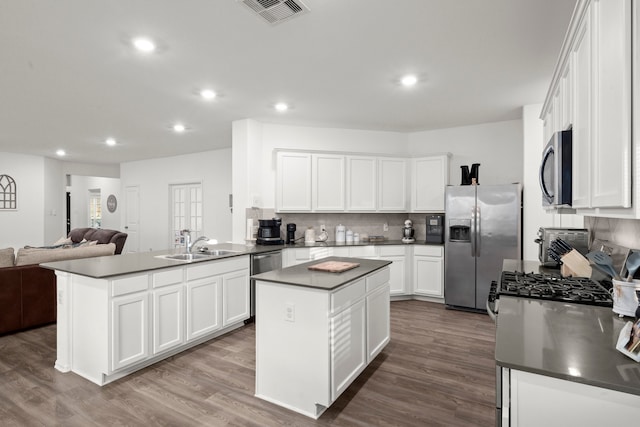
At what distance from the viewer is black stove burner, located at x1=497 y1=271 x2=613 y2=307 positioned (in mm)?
1623

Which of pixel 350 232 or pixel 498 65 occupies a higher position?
pixel 498 65

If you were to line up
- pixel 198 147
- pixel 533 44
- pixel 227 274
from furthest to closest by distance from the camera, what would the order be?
pixel 198 147
pixel 227 274
pixel 533 44

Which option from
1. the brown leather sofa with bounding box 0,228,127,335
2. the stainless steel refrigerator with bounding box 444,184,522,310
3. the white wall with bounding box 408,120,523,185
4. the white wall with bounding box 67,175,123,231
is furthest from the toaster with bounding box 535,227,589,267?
the white wall with bounding box 67,175,123,231

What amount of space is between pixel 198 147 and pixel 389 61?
5184 millimetres

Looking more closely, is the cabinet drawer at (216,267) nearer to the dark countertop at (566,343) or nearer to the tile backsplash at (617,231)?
the dark countertop at (566,343)

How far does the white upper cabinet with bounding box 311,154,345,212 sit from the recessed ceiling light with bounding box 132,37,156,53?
265 centimetres

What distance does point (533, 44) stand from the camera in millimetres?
2652

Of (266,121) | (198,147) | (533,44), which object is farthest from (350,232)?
(198,147)

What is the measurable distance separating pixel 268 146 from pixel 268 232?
1.31 m

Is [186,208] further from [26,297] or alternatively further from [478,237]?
[478,237]

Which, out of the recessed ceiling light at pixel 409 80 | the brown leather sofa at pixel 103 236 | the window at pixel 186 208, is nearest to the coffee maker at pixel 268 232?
the recessed ceiling light at pixel 409 80

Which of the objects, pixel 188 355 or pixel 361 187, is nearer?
pixel 188 355

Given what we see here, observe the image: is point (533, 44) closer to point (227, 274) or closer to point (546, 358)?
point (546, 358)

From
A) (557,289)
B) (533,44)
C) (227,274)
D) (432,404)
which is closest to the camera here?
(557,289)
